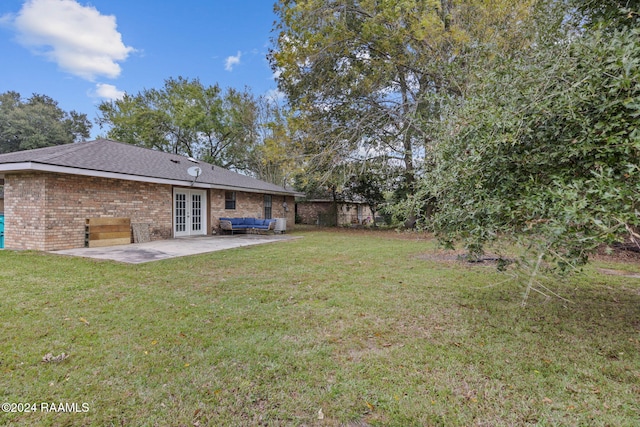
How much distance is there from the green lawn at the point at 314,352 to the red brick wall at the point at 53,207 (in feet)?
11.5

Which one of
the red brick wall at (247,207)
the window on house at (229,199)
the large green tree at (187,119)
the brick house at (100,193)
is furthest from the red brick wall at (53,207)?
the large green tree at (187,119)

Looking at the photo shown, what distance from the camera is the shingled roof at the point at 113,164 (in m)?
7.92

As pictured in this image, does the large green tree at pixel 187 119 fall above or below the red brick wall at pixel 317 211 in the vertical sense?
above

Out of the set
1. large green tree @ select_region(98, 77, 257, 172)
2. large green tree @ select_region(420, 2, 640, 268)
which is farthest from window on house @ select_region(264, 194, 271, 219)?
large green tree @ select_region(420, 2, 640, 268)

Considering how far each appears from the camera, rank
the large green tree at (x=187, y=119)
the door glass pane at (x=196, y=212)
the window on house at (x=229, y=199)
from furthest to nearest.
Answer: the large green tree at (x=187, y=119) → the window on house at (x=229, y=199) → the door glass pane at (x=196, y=212)

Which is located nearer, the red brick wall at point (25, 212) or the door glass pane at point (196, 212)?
the red brick wall at point (25, 212)

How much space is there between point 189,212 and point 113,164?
354cm

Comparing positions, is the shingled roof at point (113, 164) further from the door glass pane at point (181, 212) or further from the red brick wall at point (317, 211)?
the red brick wall at point (317, 211)

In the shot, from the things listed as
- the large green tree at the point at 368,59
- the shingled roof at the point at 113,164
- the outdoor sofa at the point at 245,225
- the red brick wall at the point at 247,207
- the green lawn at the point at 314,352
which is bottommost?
the green lawn at the point at 314,352

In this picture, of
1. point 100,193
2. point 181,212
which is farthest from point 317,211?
point 100,193

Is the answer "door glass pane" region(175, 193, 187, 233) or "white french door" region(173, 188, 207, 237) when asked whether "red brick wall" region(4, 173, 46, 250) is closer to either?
"white french door" region(173, 188, 207, 237)

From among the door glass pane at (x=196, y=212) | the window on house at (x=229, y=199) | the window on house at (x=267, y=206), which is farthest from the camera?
the window on house at (x=267, y=206)

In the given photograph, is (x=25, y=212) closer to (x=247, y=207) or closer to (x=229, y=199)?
(x=229, y=199)

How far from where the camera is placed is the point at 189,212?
1291 cm
